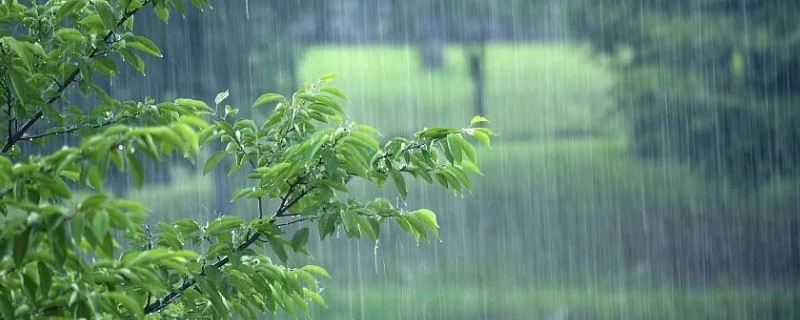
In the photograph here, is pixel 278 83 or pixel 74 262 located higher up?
pixel 278 83

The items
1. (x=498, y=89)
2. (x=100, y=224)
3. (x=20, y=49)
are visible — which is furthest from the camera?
(x=498, y=89)

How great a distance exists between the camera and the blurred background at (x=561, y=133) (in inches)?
177

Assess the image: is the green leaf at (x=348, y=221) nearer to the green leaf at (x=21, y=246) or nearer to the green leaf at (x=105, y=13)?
the green leaf at (x=105, y=13)

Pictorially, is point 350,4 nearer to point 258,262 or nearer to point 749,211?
point 749,211

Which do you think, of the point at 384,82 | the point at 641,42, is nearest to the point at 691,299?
the point at 641,42

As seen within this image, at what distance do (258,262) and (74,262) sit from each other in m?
0.53

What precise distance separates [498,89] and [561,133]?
375 millimetres

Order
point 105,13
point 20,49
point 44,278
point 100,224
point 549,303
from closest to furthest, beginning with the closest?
point 100,224, point 44,278, point 20,49, point 105,13, point 549,303

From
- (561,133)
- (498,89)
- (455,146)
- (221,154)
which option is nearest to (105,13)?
(221,154)

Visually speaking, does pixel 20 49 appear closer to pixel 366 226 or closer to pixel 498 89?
pixel 366 226

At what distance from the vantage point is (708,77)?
187 inches

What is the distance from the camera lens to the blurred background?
4.51m

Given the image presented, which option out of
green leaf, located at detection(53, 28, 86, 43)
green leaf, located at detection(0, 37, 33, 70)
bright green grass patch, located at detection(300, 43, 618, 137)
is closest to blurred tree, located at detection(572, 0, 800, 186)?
bright green grass patch, located at detection(300, 43, 618, 137)

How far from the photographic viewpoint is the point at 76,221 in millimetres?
1074
